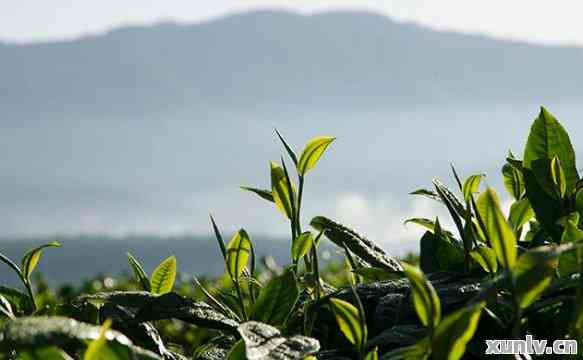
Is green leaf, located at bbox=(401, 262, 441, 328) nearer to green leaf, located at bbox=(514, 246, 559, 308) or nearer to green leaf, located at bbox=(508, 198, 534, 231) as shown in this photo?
green leaf, located at bbox=(514, 246, 559, 308)

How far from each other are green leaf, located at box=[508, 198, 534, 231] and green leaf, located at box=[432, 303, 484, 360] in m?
0.51

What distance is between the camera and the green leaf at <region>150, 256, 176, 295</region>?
3.70 ft

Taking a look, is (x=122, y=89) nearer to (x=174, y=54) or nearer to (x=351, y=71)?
(x=174, y=54)

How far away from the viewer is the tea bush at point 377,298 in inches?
27.6

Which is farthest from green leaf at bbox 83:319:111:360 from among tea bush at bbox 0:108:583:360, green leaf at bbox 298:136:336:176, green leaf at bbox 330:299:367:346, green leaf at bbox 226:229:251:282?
green leaf at bbox 298:136:336:176

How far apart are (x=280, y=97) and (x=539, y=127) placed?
177 m

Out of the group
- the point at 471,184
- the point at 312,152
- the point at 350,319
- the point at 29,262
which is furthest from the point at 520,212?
the point at 29,262

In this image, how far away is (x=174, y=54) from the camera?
156 m

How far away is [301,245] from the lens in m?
1.07

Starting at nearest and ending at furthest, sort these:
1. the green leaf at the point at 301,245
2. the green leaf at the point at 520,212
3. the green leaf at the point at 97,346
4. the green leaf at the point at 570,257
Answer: the green leaf at the point at 97,346, the green leaf at the point at 570,257, the green leaf at the point at 301,245, the green leaf at the point at 520,212

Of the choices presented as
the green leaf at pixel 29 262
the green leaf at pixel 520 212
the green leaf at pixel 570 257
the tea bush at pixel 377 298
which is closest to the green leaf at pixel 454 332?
the tea bush at pixel 377 298

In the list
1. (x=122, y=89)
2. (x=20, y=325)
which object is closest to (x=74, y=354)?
(x=20, y=325)

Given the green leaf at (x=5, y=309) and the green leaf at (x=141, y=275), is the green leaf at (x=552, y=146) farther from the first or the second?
the green leaf at (x=5, y=309)

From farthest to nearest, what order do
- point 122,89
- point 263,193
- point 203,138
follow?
point 203,138 → point 122,89 → point 263,193
